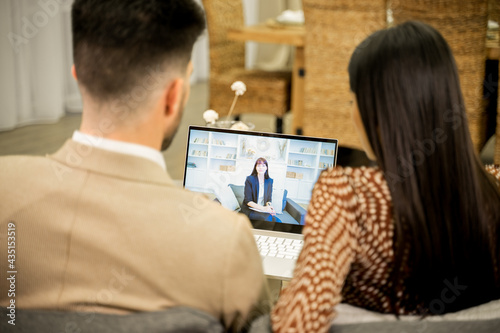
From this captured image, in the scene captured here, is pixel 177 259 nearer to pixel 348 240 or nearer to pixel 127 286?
pixel 127 286

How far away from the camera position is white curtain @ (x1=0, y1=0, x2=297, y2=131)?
4.28m

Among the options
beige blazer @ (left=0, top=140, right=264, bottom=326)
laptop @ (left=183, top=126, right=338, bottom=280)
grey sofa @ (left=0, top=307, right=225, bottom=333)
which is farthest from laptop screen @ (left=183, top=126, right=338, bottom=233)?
grey sofa @ (left=0, top=307, right=225, bottom=333)

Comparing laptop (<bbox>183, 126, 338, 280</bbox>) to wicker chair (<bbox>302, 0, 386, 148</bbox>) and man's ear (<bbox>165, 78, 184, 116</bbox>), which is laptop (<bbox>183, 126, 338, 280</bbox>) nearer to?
man's ear (<bbox>165, 78, 184, 116</bbox>)

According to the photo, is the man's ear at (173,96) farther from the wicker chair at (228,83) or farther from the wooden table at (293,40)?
the wicker chair at (228,83)

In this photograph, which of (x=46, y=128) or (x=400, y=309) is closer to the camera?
(x=400, y=309)

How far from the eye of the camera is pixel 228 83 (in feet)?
12.6

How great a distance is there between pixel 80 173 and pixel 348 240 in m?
0.46

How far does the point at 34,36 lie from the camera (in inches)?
179

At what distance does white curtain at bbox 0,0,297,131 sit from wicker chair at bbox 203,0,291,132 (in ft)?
5.09

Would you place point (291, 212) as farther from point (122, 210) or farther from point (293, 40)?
point (293, 40)

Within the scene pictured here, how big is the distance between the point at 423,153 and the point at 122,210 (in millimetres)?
521

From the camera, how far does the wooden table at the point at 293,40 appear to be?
3607mm

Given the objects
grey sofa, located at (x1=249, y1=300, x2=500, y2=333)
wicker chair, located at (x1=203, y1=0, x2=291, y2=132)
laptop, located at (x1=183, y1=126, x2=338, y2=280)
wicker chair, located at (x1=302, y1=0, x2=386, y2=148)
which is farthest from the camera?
wicker chair, located at (x1=203, y1=0, x2=291, y2=132)

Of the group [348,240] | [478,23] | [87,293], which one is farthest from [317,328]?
[478,23]
